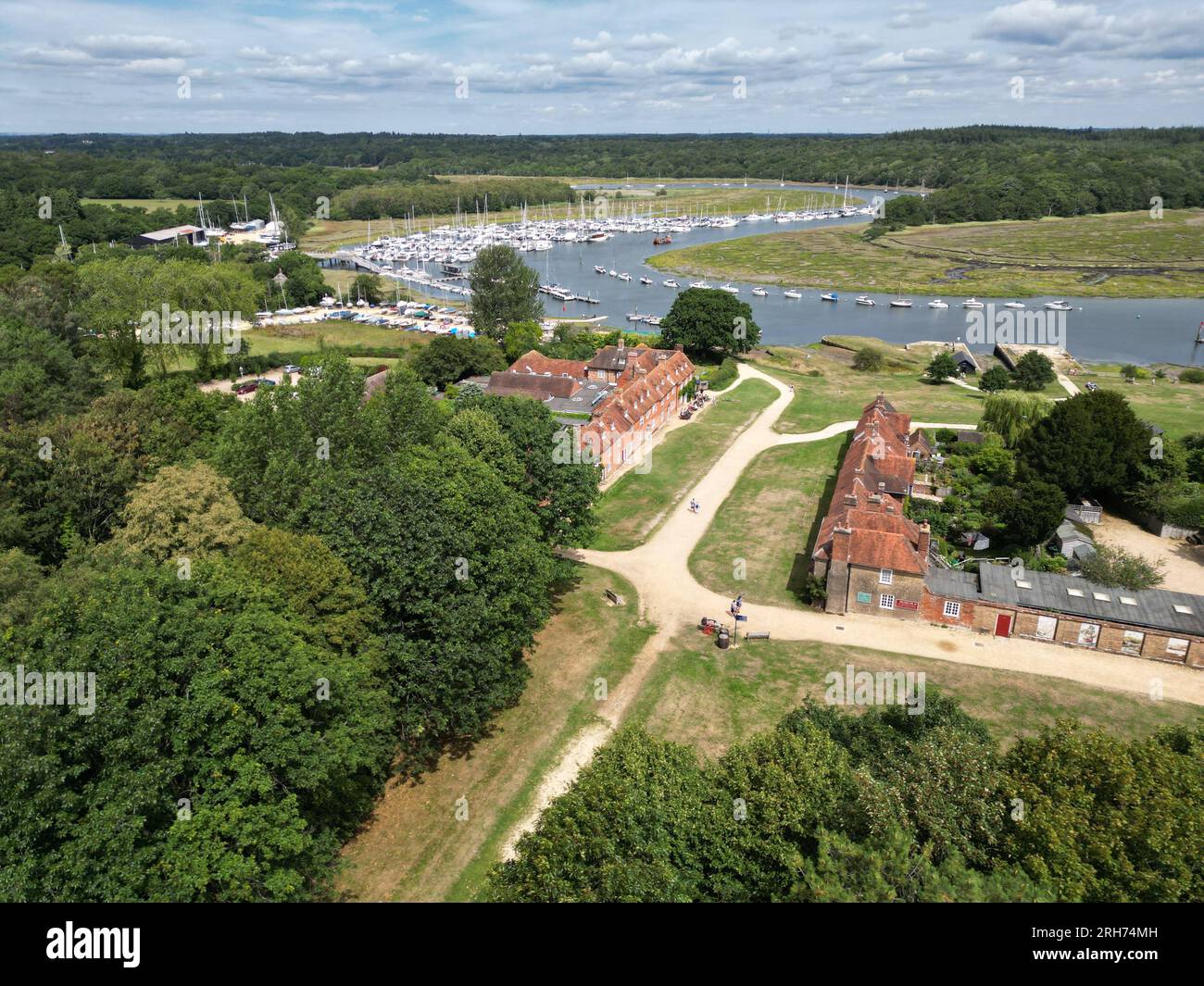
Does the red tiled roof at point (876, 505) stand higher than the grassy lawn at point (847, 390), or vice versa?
the grassy lawn at point (847, 390)

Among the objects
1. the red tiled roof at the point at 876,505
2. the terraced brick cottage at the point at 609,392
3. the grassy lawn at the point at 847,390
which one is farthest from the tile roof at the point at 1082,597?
the grassy lawn at the point at 847,390

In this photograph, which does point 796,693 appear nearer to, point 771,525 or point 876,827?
point 876,827
